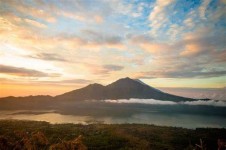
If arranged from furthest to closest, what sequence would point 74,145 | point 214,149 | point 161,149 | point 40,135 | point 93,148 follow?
point 214,149 < point 161,149 < point 93,148 < point 40,135 < point 74,145

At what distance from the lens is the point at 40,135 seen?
6.30 metres

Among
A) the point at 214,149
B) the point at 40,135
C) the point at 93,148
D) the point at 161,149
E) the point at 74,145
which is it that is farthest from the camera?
the point at 214,149

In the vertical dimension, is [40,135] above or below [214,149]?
above

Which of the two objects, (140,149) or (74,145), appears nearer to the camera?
(74,145)

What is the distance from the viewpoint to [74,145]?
575 centimetres

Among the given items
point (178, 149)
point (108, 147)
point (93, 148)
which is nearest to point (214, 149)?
point (178, 149)

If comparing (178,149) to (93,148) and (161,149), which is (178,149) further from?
(93,148)

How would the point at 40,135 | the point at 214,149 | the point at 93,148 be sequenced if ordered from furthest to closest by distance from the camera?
the point at 214,149, the point at 93,148, the point at 40,135

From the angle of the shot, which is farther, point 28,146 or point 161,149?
point 161,149

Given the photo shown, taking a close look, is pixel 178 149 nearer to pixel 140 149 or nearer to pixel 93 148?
pixel 140 149

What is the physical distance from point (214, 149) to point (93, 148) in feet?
60.7

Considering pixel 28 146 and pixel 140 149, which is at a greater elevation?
pixel 28 146

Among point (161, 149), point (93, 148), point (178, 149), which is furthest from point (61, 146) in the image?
point (178, 149)

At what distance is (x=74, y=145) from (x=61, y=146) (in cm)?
46
